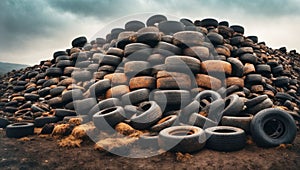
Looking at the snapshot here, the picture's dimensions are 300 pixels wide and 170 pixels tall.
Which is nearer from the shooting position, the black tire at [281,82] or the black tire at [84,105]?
the black tire at [84,105]

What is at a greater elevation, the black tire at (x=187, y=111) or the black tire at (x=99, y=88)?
the black tire at (x=99, y=88)

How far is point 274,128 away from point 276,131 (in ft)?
0.37

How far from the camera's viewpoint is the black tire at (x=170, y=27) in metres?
12.7

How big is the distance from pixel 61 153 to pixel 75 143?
23.1 inches

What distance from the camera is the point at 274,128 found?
23.3 ft

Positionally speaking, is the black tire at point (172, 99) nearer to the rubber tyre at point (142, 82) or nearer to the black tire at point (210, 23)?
the rubber tyre at point (142, 82)

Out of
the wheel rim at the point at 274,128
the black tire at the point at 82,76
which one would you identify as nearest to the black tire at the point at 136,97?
the black tire at the point at 82,76

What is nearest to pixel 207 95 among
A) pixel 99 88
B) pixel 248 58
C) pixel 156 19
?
pixel 99 88

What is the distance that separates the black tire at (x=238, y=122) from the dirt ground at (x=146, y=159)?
0.60 metres

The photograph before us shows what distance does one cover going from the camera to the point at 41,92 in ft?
39.3

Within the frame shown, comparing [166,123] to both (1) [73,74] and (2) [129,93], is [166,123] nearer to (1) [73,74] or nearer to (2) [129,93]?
(2) [129,93]

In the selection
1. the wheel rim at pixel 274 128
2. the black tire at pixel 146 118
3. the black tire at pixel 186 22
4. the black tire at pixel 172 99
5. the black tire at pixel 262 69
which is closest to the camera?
the wheel rim at pixel 274 128

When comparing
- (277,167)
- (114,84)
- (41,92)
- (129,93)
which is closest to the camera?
(277,167)

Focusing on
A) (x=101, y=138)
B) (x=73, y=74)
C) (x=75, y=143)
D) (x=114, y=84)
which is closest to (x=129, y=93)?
(x=114, y=84)
